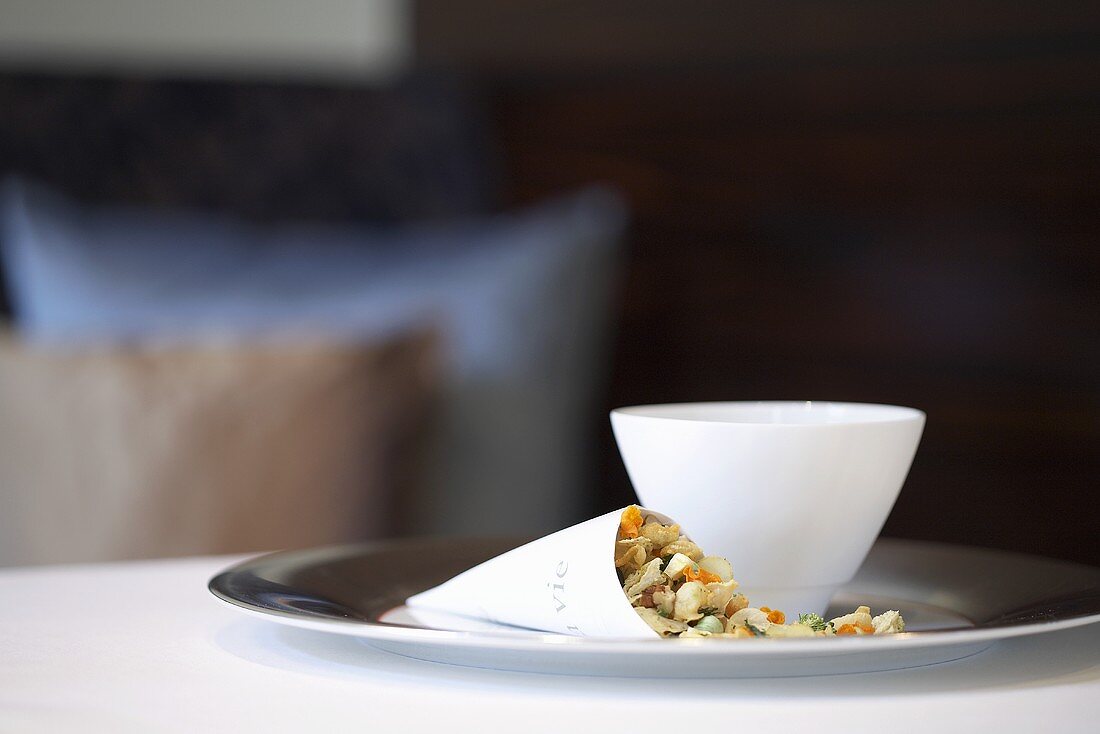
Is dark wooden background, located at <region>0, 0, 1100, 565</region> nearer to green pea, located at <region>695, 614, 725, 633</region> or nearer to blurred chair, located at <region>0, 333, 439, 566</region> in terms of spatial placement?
blurred chair, located at <region>0, 333, 439, 566</region>

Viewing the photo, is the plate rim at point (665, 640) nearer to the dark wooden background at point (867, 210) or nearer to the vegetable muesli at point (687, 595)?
the vegetable muesli at point (687, 595)

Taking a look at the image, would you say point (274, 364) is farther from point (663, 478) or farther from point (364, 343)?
point (663, 478)

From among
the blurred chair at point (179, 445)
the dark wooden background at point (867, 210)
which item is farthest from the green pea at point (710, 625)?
the dark wooden background at point (867, 210)

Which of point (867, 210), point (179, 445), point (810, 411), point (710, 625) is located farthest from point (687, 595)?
point (867, 210)

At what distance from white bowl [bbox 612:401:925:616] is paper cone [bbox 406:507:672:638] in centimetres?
4

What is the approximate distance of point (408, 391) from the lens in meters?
1.51

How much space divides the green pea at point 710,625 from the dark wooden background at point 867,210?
115 centimetres

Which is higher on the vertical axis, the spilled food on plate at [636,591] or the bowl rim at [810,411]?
the bowl rim at [810,411]

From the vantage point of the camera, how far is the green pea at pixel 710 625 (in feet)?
1.46

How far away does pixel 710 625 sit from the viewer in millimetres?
445

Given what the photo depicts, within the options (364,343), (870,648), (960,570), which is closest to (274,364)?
(364,343)

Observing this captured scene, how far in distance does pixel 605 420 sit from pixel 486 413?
0.80 ft

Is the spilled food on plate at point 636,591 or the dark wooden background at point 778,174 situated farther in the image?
the dark wooden background at point 778,174

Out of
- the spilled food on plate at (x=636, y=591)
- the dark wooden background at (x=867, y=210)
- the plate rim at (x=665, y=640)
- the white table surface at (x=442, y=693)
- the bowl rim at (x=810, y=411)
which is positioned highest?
the dark wooden background at (x=867, y=210)
